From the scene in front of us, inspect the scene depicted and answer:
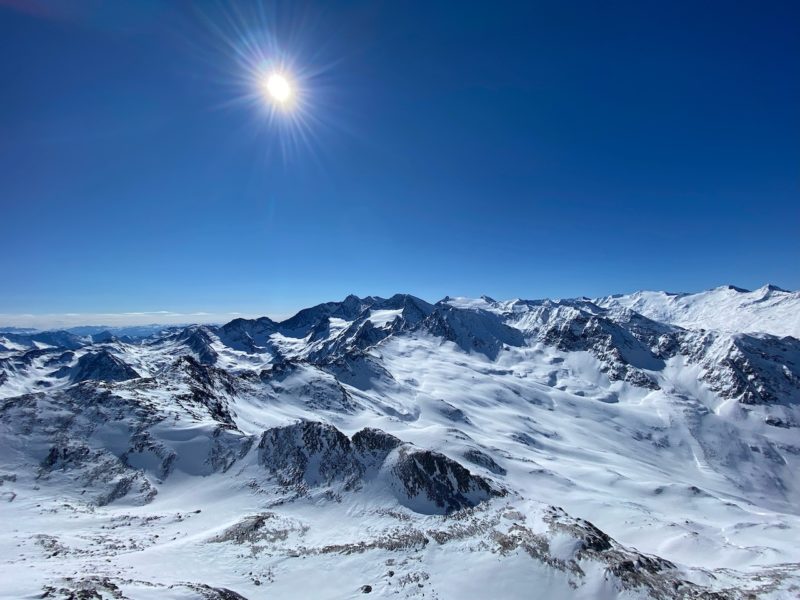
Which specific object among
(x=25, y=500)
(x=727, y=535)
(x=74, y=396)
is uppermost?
(x=74, y=396)

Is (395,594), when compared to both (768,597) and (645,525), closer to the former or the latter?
(768,597)

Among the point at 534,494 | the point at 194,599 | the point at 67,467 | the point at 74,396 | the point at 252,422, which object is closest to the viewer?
the point at 194,599

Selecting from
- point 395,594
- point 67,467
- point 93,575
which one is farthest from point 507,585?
point 67,467

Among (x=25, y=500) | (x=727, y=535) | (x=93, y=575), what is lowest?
(x=727, y=535)

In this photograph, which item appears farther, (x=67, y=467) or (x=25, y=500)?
(x=67, y=467)

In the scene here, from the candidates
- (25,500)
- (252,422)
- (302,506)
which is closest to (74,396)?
(25,500)

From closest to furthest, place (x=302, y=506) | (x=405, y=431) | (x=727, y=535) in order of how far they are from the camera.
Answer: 1. (x=302, y=506)
2. (x=727, y=535)
3. (x=405, y=431)

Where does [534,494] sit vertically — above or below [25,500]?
below

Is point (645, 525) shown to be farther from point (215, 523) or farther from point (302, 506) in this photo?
point (215, 523)

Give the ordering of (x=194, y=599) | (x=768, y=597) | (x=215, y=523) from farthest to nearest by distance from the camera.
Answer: (x=215, y=523) → (x=768, y=597) → (x=194, y=599)
